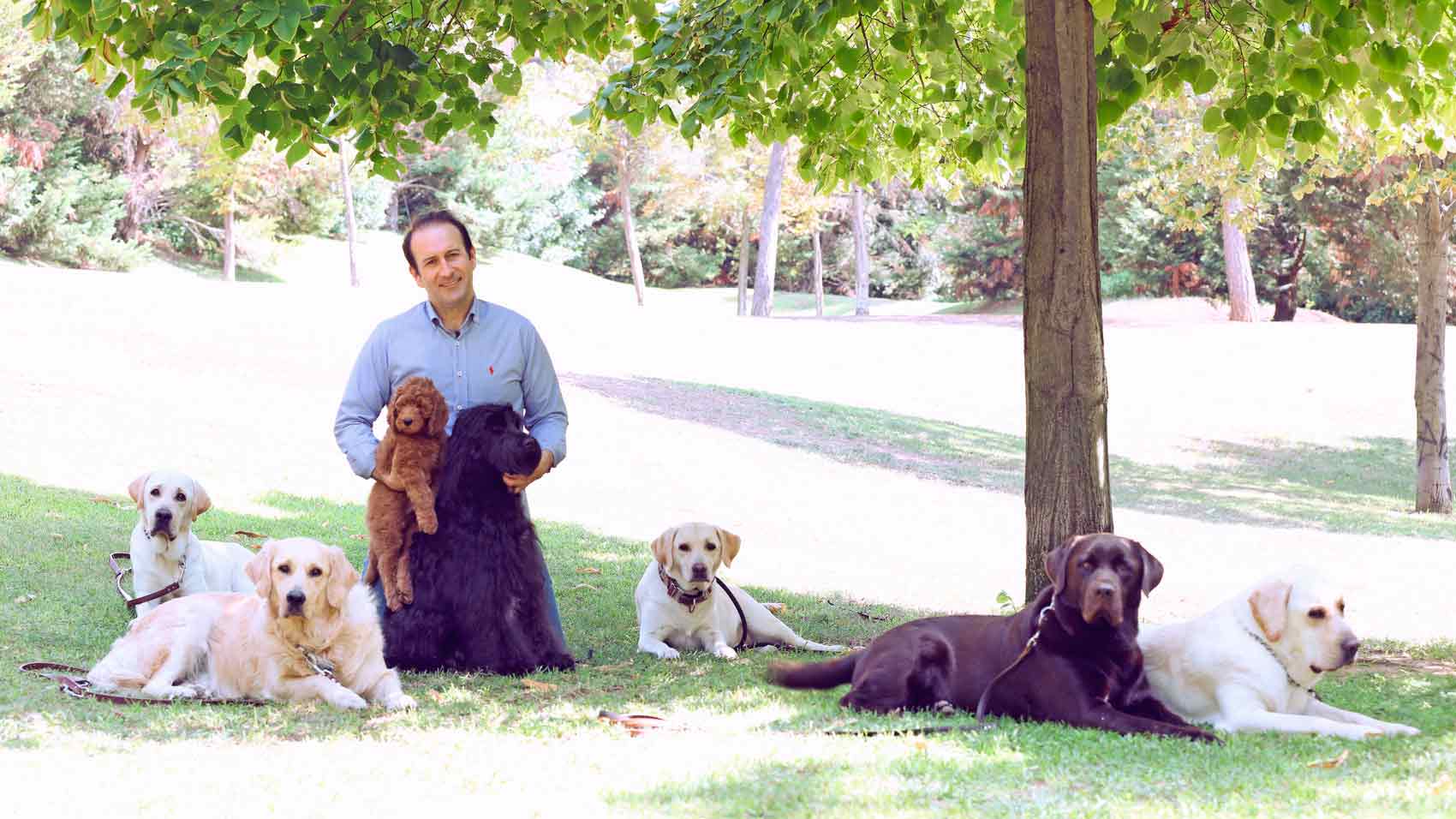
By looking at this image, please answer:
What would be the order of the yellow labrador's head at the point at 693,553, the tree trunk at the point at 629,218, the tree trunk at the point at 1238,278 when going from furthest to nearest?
the tree trunk at the point at 629,218 < the tree trunk at the point at 1238,278 < the yellow labrador's head at the point at 693,553

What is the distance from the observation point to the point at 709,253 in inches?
2586

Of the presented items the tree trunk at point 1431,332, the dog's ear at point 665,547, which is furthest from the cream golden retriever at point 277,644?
the tree trunk at point 1431,332

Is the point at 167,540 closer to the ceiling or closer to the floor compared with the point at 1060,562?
closer to the floor

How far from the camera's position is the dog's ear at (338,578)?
592cm

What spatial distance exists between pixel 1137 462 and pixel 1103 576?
2030 centimetres

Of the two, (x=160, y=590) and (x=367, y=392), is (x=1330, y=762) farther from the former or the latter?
(x=160, y=590)

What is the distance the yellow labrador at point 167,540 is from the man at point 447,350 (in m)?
1.64

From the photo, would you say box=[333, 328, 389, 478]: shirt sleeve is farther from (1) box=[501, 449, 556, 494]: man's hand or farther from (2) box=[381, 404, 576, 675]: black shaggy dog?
(1) box=[501, 449, 556, 494]: man's hand

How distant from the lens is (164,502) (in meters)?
8.01

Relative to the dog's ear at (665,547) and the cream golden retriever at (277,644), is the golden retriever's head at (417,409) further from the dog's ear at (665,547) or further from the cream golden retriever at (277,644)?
the dog's ear at (665,547)

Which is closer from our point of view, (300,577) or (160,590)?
(300,577)

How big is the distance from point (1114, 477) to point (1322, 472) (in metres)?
4.02

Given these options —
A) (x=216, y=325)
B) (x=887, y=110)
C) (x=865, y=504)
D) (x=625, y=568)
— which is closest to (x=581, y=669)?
(x=625, y=568)

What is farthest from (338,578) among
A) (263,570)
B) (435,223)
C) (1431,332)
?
(1431,332)
